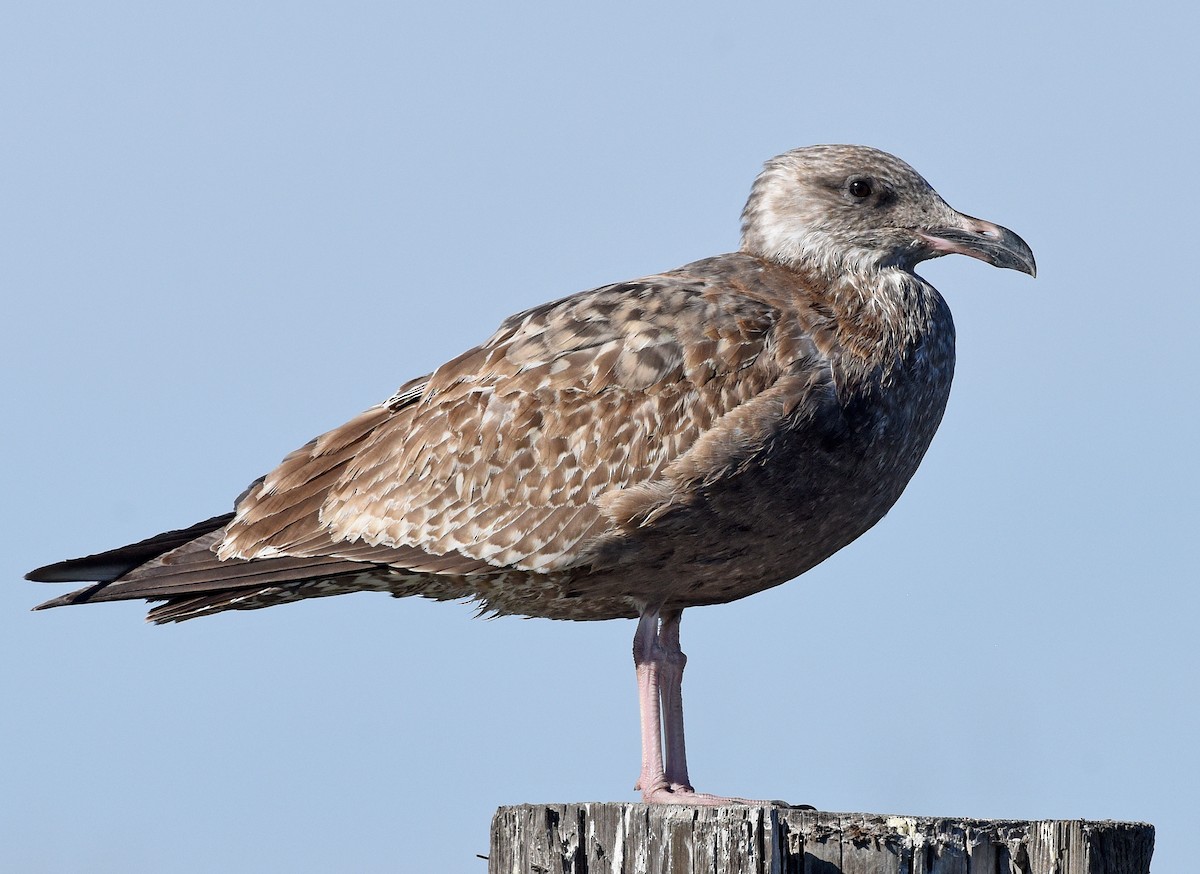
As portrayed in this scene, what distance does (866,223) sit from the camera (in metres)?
9.02

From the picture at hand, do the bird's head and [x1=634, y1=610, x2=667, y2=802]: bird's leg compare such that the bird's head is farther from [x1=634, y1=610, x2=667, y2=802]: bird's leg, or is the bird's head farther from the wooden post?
the wooden post

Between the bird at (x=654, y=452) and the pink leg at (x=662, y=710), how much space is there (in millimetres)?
13

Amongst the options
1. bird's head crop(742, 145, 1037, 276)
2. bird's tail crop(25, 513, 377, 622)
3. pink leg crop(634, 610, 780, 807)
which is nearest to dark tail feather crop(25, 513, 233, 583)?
bird's tail crop(25, 513, 377, 622)

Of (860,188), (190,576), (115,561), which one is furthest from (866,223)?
(115,561)

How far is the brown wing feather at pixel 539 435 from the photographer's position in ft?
26.3

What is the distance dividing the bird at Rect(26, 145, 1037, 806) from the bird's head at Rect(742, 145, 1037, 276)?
0.01m

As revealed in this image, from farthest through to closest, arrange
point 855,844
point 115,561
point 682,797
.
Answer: point 115,561 → point 682,797 → point 855,844

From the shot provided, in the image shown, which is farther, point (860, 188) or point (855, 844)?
point (860, 188)

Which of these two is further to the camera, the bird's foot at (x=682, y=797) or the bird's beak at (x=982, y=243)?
the bird's beak at (x=982, y=243)

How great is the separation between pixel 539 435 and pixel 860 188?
2.43 metres

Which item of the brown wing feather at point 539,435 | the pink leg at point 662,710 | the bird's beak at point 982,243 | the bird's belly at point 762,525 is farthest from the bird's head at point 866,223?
the pink leg at point 662,710

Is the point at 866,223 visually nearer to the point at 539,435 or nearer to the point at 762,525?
the point at 762,525

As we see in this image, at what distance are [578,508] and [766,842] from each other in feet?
8.78

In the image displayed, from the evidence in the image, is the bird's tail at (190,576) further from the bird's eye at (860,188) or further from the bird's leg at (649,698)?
the bird's eye at (860,188)
